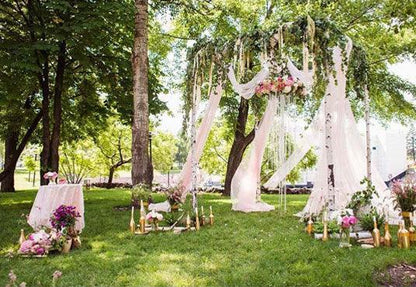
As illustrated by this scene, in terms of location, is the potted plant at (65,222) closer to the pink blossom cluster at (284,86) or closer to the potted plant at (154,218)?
the potted plant at (154,218)

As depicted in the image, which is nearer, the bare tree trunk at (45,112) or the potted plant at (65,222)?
the potted plant at (65,222)

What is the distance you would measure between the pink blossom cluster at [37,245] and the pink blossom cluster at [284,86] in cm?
540

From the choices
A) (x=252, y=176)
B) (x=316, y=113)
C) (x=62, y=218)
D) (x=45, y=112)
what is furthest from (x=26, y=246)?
(x=45, y=112)

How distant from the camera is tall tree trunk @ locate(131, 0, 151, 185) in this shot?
10.6 meters

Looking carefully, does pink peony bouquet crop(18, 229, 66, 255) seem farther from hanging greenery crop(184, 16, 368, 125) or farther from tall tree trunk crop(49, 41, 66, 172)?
tall tree trunk crop(49, 41, 66, 172)

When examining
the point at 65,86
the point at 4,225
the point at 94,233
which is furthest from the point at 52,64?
the point at 94,233

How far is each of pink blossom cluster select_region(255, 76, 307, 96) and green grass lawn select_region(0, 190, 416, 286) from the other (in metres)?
3.00

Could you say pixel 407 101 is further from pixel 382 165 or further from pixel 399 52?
pixel 382 165

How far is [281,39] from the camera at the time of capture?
8750 millimetres

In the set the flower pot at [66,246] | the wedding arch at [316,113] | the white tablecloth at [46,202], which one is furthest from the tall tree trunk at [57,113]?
the flower pot at [66,246]

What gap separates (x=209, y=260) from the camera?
5.44 m

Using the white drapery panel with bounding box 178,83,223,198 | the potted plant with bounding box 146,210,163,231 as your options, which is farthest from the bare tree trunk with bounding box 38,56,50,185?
the potted plant with bounding box 146,210,163,231

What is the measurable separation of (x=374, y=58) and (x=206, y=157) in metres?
19.0

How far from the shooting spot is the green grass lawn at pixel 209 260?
4.61 m
